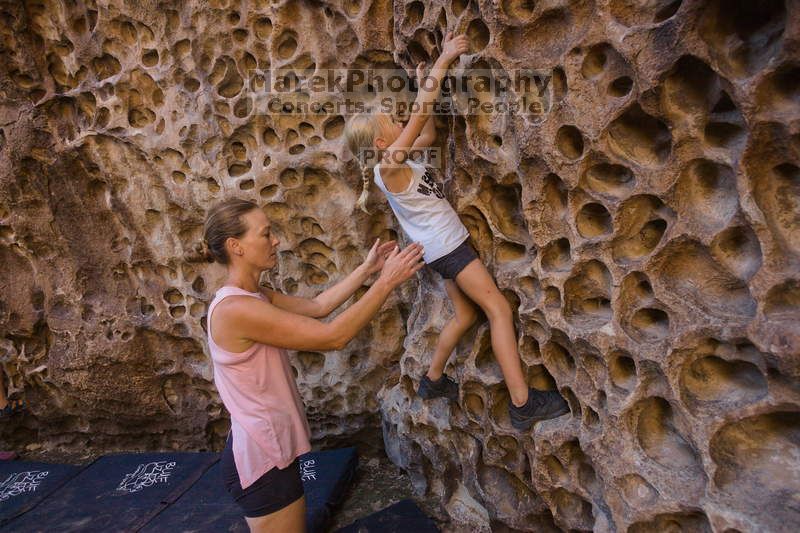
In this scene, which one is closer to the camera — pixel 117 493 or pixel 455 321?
pixel 455 321

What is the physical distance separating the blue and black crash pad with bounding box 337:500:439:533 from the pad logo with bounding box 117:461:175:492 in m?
1.32

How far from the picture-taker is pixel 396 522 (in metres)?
3.02

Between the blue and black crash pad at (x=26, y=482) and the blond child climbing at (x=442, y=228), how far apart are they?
2.81 meters

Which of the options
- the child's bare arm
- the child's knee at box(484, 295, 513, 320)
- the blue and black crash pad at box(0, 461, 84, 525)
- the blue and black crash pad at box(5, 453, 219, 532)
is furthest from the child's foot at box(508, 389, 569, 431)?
the blue and black crash pad at box(0, 461, 84, 525)

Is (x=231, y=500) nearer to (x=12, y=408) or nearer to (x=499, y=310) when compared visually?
(x=499, y=310)

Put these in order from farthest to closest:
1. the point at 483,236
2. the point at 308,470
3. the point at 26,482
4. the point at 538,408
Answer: the point at 26,482
the point at 308,470
the point at 483,236
the point at 538,408

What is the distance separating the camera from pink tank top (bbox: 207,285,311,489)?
2.16 meters

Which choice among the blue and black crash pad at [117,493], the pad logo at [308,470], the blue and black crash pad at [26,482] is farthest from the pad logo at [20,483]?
the pad logo at [308,470]

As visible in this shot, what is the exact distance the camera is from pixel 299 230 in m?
3.61

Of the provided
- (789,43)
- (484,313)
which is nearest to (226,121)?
(484,313)

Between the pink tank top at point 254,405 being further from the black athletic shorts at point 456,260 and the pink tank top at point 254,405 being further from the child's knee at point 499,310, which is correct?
the child's knee at point 499,310

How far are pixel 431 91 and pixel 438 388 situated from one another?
1.40 metres

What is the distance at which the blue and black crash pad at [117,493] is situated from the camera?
3250 millimetres

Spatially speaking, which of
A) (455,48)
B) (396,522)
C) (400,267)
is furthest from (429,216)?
(396,522)
